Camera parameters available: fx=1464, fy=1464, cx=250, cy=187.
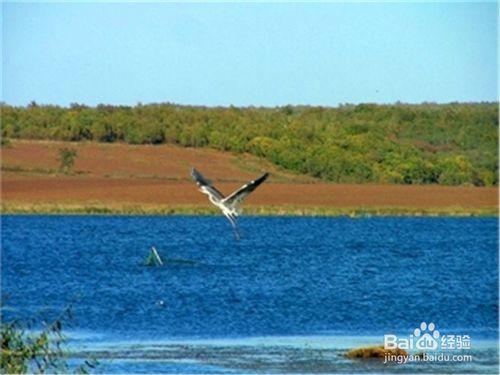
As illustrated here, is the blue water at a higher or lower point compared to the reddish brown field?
lower

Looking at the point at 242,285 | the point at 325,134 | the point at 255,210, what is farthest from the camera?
the point at 325,134

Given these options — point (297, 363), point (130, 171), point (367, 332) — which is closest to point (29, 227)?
point (130, 171)

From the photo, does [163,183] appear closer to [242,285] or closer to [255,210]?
[255,210]

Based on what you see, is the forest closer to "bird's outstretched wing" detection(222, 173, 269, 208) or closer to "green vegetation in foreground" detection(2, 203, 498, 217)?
"green vegetation in foreground" detection(2, 203, 498, 217)

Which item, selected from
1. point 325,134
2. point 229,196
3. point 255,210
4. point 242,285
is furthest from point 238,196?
point 325,134

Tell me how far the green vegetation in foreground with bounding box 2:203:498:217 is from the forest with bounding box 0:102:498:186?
234 inches

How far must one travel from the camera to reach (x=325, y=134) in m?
84.2

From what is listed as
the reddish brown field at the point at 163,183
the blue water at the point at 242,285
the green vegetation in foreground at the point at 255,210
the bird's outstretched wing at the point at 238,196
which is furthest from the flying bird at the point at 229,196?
the green vegetation in foreground at the point at 255,210

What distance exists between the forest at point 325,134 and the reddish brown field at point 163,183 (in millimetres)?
2191

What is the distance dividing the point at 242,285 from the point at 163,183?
35260 millimetres

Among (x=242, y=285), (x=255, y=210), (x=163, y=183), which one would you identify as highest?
(x=163, y=183)

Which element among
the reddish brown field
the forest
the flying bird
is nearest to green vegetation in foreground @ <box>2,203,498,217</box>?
the reddish brown field

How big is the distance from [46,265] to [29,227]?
68.0 ft

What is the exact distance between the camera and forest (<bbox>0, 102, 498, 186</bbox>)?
2982 inches
